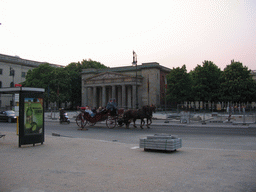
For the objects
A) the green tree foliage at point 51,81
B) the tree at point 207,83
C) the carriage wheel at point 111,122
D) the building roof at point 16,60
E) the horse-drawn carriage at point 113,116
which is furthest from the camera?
the building roof at point 16,60

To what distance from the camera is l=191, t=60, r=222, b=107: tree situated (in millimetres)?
58941

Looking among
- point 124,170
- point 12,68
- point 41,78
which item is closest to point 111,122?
point 124,170

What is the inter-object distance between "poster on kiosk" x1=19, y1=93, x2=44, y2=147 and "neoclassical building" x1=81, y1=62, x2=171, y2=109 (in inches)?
2128

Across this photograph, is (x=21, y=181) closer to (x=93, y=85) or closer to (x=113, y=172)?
(x=113, y=172)

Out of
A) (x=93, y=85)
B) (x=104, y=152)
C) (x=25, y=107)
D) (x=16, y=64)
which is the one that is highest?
(x=16, y=64)

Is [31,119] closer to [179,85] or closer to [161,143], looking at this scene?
[161,143]

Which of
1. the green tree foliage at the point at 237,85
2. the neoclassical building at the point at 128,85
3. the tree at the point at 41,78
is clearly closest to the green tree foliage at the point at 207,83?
the green tree foliage at the point at 237,85

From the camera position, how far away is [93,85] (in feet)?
241

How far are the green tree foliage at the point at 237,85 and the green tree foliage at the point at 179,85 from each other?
8.27 m

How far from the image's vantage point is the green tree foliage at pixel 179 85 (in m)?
60.3

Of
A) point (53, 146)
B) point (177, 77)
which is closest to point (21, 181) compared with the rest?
point (53, 146)

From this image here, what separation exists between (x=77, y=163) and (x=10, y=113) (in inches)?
1017

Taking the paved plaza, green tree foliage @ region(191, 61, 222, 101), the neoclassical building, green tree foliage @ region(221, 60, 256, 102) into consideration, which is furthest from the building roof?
the paved plaza

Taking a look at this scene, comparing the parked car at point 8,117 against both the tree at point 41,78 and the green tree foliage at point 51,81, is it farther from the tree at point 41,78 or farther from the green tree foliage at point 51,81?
the tree at point 41,78
